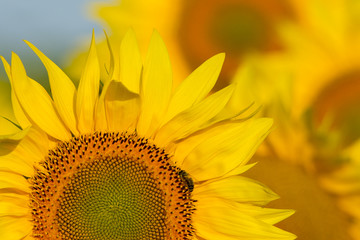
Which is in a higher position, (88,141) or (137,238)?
(88,141)

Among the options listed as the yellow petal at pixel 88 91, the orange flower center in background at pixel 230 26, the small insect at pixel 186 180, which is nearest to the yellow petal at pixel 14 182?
the yellow petal at pixel 88 91

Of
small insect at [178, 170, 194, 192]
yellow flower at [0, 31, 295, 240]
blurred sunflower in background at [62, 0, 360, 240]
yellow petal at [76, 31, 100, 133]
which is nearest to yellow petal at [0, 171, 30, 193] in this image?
yellow flower at [0, 31, 295, 240]

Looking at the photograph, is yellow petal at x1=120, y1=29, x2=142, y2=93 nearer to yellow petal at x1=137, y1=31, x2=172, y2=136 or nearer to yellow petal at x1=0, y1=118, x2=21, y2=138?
yellow petal at x1=137, y1=31, x2=172, y2=136

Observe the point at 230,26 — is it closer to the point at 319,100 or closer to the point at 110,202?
the point at 319,100

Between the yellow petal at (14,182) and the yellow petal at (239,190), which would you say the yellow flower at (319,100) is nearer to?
the yellow petal at (239,190)

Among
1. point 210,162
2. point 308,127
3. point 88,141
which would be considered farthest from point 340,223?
point 88,141

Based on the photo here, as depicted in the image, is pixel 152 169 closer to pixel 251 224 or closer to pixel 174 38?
pixel 251 224
